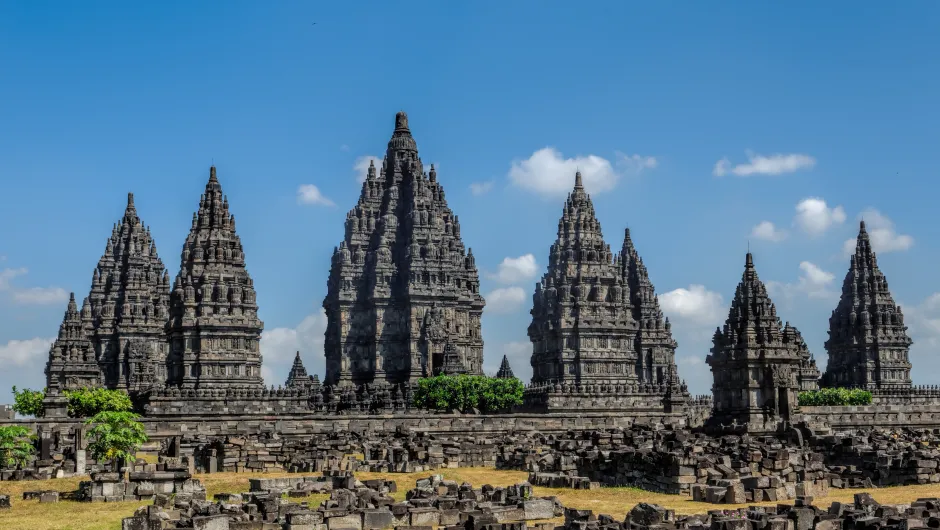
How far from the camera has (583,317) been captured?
109 metres

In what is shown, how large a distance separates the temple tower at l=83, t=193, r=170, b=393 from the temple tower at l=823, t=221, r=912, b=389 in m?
62.8

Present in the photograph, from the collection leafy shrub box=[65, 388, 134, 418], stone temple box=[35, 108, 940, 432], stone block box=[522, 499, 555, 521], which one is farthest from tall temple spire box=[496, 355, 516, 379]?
stone block box=[522, 499, 555, 521]

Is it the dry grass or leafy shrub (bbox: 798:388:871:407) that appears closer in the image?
the dry grass

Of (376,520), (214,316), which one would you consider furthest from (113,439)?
(214,316)

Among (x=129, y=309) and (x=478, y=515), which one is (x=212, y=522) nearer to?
(x=478, y=515)

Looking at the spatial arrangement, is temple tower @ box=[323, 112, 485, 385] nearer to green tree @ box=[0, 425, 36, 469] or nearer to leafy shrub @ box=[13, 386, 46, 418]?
leafy shrub @ box=[13, 386, 46, 418]

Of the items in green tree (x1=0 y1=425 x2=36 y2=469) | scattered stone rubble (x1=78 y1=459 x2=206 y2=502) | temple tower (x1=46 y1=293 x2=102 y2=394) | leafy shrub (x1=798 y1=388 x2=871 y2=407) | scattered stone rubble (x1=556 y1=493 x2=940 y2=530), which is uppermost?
temple tower (x1=46 y1=293 x2=102 y2=394)

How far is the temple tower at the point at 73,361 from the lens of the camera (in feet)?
294

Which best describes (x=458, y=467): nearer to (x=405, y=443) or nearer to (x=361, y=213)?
(x=405, y=443)

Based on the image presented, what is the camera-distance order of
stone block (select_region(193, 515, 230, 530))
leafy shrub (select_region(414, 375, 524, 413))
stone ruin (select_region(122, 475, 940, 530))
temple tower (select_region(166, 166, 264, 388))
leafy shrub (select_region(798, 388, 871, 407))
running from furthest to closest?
leafy shrub (select_region(798, 388, 871, 407)) → leafy shrub (select_region(414, 375, 524, 413)) → temple tower (select_region(166, 166, 264, 388)) → stone block (select_region(193, 515, 230, 530)) → stone ruin (select_region(122, 475, 940, 530))

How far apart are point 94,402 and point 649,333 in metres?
56.0

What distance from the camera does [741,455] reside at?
53.7 meters

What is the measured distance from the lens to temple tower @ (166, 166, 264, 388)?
93938 mm

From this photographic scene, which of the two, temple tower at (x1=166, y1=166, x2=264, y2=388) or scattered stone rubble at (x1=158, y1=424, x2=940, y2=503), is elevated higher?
temple tower at (x1=166, y1=166, x2=264, y2=388)
